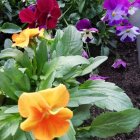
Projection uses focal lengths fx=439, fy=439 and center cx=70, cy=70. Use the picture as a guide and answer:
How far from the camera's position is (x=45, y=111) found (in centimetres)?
130

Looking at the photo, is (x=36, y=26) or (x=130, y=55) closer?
(x=36, y=26)

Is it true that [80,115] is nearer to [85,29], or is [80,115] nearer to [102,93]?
[102,93]

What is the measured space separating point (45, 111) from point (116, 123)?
1.69ft

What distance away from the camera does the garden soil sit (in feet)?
8.13

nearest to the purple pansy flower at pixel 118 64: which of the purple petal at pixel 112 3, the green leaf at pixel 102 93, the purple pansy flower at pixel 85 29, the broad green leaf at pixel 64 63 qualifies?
the purple pansy flower at pixel 85 29

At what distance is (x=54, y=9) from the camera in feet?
6.63

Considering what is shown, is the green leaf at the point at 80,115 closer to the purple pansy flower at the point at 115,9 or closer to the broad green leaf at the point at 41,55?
the broad green leaf at the point at 41,55

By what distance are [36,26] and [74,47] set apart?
0.87 ft

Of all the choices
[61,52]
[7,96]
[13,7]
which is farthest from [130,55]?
[7,96]

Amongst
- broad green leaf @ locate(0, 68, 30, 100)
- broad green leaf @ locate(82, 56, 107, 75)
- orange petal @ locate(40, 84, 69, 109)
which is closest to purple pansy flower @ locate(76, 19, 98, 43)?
broad green leaf @ locate(82, 56, 107, 75)

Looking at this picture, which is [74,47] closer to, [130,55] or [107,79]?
[107,79]

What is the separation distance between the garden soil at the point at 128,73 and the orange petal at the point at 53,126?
Answer: 3.21ft

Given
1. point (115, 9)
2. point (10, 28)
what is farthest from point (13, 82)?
point (115, 9)

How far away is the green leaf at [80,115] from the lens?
67.6 inches
